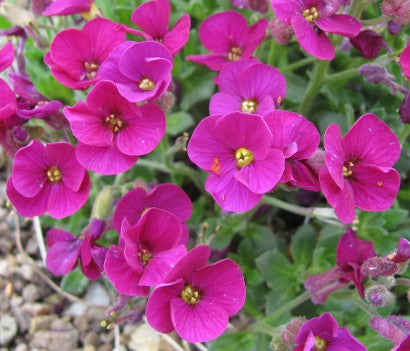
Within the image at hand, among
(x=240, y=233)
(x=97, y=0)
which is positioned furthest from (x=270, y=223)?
(x=97, y=0)

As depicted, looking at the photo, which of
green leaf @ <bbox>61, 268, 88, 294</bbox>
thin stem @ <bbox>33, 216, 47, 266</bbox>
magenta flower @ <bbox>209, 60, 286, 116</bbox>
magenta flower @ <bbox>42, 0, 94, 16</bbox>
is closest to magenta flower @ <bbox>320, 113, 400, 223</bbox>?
magenta flower @ <bbox>209, 60, 286, 116</bbox>

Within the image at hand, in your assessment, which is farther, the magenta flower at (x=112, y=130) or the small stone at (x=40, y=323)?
the small stone at (x=40, y=323)

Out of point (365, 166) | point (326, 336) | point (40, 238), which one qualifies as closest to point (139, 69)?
point (365, 166)

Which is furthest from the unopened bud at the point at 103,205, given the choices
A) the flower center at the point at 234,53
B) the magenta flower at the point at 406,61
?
the magenta flower at the point at 406,61

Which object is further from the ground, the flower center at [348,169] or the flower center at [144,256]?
the flower center at [348,169]

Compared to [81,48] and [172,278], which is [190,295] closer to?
[172,278]

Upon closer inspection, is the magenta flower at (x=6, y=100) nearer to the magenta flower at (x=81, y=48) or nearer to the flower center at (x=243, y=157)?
the magenta flower at (x=81, y=48)

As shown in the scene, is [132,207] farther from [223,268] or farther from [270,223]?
[270,223]
